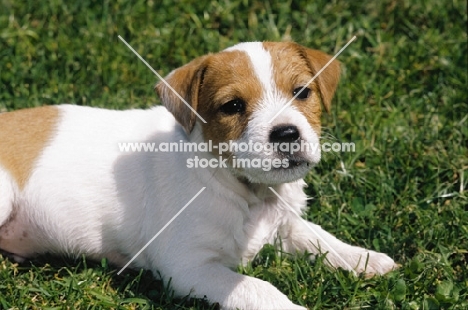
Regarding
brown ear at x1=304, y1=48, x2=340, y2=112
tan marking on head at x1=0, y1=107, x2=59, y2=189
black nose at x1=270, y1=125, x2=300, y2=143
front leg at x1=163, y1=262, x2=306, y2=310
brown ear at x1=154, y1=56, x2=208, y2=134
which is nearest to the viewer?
Result: black nose at x1=270, y1=125, x2=300, y2=143

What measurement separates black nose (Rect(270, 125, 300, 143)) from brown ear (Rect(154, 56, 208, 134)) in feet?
2.32

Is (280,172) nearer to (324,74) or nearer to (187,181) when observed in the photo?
(187,181)

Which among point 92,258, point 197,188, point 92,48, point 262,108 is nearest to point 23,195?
point 92,258

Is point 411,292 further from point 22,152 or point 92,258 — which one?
point 22,152

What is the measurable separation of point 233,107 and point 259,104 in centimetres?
20

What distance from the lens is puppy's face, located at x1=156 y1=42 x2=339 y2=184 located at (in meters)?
5.32

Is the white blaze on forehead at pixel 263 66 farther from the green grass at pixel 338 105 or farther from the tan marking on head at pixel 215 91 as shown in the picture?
the green grass at pixel 338 105

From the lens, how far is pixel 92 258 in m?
6.29

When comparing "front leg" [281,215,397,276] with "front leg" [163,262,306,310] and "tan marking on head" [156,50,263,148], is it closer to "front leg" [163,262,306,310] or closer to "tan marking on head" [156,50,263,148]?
"front leg" [163,262,306,310]

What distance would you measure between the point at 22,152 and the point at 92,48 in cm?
255

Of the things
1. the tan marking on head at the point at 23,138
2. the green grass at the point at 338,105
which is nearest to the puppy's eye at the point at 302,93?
the green grass at the point at 338,105

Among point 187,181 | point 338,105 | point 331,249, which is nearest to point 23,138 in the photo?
point 187,181

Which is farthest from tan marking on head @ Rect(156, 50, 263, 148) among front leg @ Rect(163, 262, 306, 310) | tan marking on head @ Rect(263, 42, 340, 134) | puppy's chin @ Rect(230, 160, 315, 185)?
front leg @ Rect(163, 262, 306, 310)

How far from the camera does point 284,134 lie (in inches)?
207
